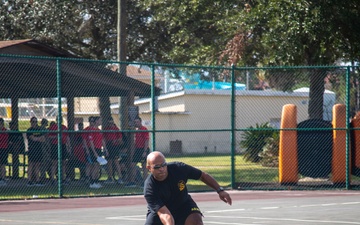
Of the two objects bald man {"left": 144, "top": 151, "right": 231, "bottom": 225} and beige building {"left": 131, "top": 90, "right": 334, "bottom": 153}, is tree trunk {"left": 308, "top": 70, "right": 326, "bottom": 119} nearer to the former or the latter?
beige building {"left": 131, "top": 90, "right": 334, "bottom": 153}

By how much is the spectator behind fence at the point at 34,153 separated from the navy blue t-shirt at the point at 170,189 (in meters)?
10.6

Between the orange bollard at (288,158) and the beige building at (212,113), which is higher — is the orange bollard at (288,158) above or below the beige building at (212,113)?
below

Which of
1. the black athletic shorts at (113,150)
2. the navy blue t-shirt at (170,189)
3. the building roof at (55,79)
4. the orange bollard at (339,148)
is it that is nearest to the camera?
the navy blue t-shirt at (170,189)

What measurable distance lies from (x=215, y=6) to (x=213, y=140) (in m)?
16.5

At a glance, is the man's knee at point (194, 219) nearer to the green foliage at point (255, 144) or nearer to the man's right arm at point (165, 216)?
the man's right arm at point (165, 216)

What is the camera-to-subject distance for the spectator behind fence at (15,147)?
1981cm

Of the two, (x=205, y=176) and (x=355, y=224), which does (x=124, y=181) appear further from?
(x=205, y=176)

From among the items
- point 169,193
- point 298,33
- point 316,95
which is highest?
point 298,33

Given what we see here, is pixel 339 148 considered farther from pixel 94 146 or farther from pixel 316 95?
pixel 94 146

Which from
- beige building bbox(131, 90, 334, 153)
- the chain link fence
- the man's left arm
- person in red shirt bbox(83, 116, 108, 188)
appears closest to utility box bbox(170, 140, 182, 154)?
beige building bbox(131, 90, 334, 153)

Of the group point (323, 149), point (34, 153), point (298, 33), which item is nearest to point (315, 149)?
point (323, 149)

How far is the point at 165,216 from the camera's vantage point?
8836 mm

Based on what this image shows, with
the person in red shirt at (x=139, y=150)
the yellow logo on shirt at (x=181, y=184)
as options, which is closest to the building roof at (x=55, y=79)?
the person in red shirt at (x=139, y=150)

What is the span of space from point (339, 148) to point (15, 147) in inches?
310
